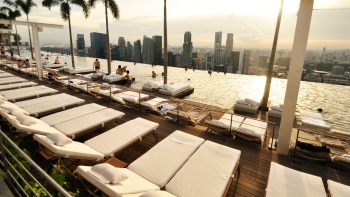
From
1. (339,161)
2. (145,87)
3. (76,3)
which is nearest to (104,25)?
(76,3)

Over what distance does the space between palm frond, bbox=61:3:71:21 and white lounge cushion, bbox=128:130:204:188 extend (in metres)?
22.3

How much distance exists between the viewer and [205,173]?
390 centimetres

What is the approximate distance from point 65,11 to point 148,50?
72.7 metres

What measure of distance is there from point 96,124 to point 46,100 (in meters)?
3.91

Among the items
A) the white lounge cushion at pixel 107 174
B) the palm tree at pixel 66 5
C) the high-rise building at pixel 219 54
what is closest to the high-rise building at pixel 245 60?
the high-rise building at pixel 219 54

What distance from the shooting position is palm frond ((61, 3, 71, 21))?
20.9 metres

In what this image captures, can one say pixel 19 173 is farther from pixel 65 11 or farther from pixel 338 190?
pixel 65 11

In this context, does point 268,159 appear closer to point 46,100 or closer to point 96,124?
point 96,124

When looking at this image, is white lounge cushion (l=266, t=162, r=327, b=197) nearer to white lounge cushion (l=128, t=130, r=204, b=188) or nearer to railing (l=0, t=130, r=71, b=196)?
white lounge cushion (l=128, t=130, r=204, b=188)

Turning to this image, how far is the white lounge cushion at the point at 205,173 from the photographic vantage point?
11.3 feet

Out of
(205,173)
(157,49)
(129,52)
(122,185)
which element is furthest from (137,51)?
(122,185)

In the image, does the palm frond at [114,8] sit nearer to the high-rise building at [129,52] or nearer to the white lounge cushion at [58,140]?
the white lounge cushion at [58,140]

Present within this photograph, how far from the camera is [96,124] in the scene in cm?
612

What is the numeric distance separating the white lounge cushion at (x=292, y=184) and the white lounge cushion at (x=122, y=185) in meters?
2.22
